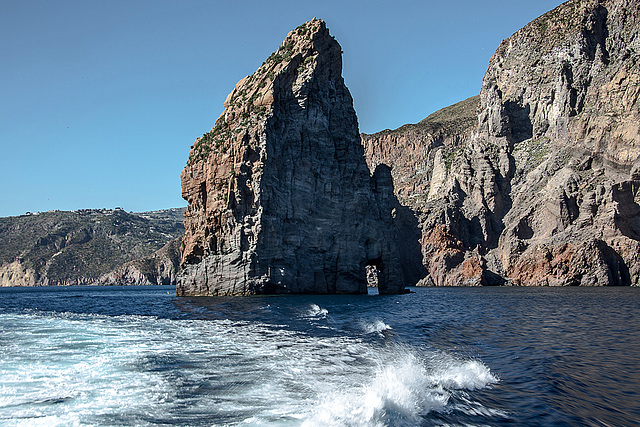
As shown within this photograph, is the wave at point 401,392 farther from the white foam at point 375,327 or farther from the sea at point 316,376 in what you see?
the white foam at point 375,327

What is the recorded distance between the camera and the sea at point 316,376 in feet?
30.6

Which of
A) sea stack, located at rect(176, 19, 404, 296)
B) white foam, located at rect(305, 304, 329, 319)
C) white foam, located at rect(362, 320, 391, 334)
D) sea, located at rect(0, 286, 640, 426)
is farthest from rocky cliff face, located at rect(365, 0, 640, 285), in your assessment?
sea, located at rect(0, 286, 640, 426)

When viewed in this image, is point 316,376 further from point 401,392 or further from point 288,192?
point 288,192

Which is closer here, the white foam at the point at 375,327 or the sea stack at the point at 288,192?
the white foam at the point at 375,327

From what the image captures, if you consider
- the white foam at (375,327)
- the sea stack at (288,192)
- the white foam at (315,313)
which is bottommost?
the white foam at (375,327)

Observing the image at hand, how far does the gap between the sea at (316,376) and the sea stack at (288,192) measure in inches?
1133

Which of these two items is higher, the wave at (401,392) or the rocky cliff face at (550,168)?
the rocky cliff face at (550,168)

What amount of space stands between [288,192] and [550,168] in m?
73.1

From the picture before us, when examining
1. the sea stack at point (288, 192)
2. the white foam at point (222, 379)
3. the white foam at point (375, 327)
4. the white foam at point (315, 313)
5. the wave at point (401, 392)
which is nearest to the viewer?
the wave at point (401, 392)

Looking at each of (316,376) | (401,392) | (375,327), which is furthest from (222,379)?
(375,327)

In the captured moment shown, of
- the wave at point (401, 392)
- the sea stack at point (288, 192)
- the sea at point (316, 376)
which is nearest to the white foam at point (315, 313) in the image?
the sea at point (316, 376)

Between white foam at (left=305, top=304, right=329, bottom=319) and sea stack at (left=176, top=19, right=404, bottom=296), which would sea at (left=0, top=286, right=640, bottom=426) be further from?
sea stack at (left=176, top=19, right=404, bottom=296)

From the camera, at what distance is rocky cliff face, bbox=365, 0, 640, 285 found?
282 ft

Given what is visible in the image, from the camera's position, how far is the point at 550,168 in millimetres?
102812
